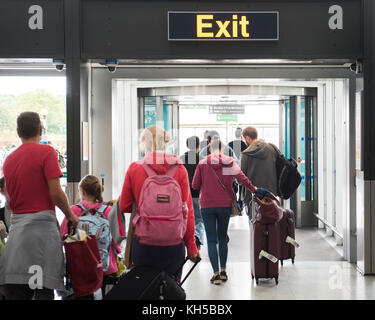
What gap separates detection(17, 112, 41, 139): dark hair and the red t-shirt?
0.10m

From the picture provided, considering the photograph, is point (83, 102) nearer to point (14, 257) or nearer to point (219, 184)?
point (219, 184)

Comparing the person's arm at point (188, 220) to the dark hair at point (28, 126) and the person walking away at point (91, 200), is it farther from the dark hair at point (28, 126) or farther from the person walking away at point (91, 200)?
the dark hair at point (28, 126)

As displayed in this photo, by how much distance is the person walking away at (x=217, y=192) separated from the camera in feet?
16.9

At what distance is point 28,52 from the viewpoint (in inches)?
197

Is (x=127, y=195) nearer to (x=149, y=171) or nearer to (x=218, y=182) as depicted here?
(x=149, y=171)

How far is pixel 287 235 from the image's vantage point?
586 cm

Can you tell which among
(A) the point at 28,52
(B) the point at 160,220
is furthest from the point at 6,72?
(B) the point at 160,220

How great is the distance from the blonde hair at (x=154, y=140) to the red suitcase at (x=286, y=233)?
9.12ft

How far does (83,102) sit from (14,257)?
2.19m

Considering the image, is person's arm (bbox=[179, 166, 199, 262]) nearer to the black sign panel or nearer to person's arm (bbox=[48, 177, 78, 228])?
person's arm (bbox=[48, 177, 78, 228])

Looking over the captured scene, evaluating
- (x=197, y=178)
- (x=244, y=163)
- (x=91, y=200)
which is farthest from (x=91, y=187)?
(x=244, y=163)

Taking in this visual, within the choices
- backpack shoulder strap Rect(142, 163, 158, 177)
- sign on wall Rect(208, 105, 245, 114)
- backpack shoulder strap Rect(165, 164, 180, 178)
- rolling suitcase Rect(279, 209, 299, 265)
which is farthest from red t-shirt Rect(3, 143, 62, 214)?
sign on wall Rect(208, 105, 245, 114)

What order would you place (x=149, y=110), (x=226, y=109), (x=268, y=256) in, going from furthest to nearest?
1. (x=226, y=109)
2. (x=149, y=110)
3. (x=268, y=256)

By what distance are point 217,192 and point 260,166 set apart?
720mm
